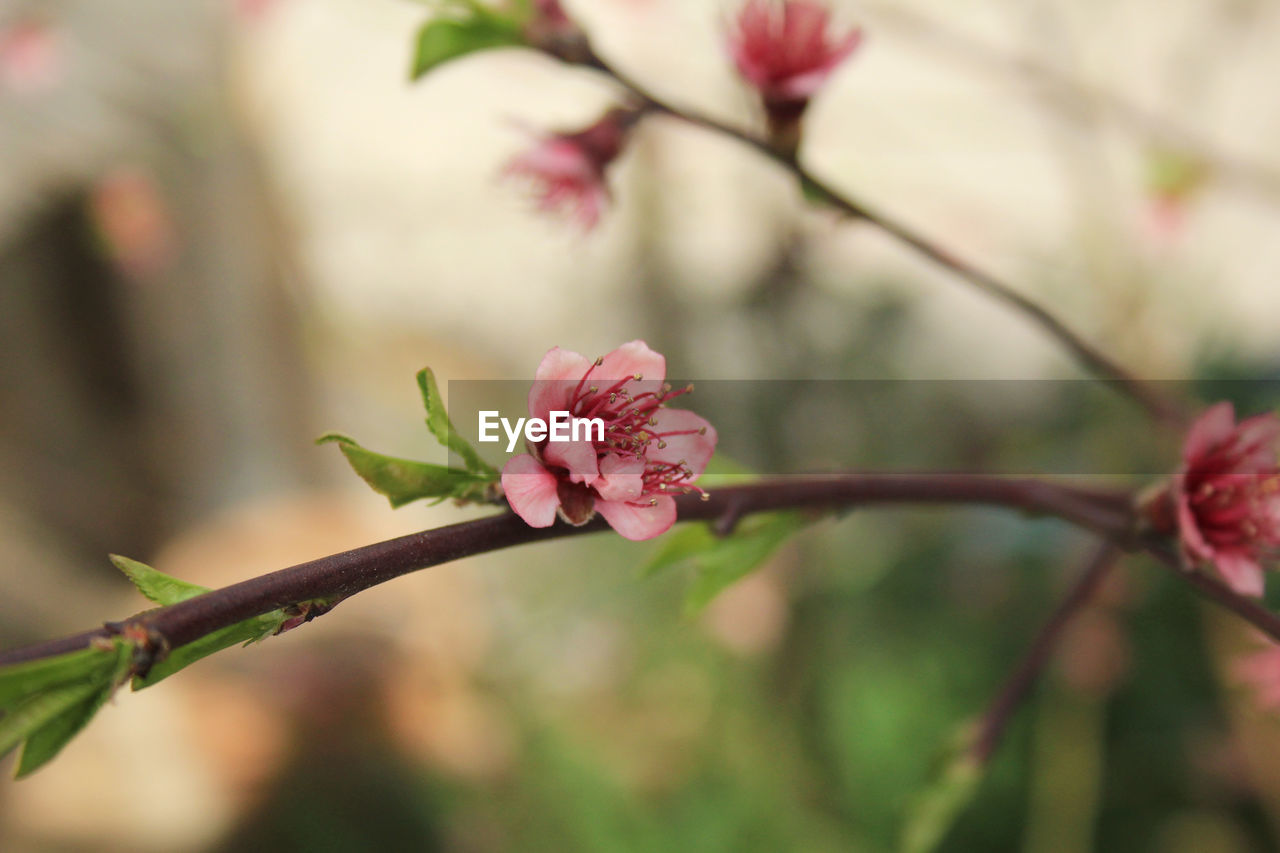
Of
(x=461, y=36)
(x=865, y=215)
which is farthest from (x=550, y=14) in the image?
(x=865, y=215)

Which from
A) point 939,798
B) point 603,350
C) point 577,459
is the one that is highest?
point 577,459

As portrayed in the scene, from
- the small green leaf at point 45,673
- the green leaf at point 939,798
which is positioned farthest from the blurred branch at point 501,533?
the green leaf at point 939,798

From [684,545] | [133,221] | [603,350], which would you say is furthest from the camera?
[603,350]

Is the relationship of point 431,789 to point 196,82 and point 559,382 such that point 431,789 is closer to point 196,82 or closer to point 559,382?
point 559,382

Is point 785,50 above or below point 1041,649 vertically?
above

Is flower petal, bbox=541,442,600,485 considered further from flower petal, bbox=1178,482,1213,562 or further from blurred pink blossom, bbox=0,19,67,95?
blurred pink blossom, bbox=0,19,67,95

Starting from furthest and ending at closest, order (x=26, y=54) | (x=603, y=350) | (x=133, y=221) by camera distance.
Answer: (x=603, y=350) < (x=133, y=221) < (x=26, y=54)

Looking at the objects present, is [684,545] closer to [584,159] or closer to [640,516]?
[640,516]
